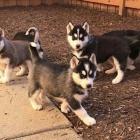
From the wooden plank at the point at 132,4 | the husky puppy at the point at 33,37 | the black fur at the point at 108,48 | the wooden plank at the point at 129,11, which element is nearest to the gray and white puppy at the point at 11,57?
the husky puppy at the point at 33,37

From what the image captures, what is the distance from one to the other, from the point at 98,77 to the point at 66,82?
5.98ft

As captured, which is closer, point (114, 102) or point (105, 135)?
point (105, 135)

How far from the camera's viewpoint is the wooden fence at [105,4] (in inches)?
404

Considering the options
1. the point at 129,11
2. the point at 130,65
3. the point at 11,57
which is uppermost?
the point at 129,11

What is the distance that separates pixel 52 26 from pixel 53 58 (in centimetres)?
300

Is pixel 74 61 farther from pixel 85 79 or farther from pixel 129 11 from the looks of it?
pixel 129 11

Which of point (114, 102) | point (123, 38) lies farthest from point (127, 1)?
point (114, 102)

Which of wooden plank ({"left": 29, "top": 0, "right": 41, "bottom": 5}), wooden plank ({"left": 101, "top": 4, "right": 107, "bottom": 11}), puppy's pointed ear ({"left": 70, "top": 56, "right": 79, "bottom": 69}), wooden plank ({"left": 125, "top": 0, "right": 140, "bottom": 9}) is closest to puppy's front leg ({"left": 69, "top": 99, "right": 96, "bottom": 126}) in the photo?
puppy's pointed ear ({"left": 70, "top": 56, "right": 79, "bottom": 69})

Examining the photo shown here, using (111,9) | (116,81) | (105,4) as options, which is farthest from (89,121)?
(105,4)

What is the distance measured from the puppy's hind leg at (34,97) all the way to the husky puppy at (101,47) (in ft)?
4.47

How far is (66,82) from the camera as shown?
4.57 m

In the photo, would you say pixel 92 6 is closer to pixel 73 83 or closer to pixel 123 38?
pixel 123 38

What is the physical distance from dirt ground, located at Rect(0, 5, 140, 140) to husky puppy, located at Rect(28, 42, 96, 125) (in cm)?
27

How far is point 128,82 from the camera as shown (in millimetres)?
5957
